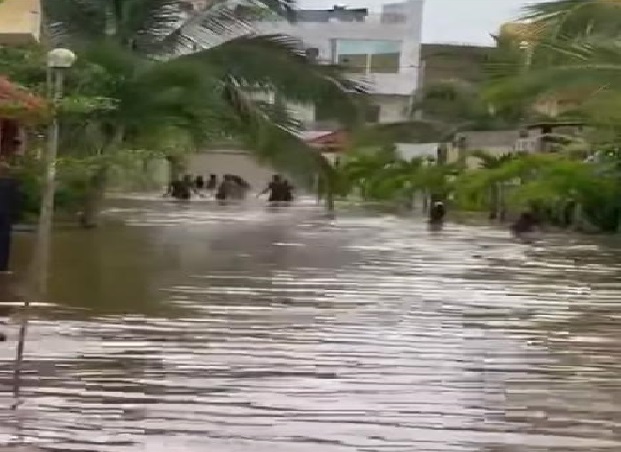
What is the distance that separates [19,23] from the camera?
2127cm

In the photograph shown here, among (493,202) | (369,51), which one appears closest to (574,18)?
(493,202)

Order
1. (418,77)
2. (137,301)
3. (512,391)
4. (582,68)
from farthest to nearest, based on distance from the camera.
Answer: (418,77) < (582,68) < (137,301) < (512,391)

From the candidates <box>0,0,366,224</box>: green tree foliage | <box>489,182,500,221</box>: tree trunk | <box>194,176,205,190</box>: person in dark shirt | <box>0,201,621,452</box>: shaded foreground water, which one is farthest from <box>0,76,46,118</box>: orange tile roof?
<box>194,176,205,190</box>: person in dark shirt

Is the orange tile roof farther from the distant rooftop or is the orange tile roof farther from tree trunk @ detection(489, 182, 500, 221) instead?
the distant rooftop

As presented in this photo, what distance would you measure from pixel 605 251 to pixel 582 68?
385cm

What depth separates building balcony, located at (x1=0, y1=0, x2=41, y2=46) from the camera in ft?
69.0

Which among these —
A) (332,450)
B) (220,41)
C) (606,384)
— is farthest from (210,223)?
(332,450)

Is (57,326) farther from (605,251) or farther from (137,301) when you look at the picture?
(605,251)

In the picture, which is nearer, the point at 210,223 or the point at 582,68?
the point at 582,68

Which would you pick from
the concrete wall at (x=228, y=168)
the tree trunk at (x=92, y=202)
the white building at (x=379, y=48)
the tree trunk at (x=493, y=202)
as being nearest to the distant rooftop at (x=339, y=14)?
the white building at (x=379, y=48)

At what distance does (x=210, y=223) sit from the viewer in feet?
89.0

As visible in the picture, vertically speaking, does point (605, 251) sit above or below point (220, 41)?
below

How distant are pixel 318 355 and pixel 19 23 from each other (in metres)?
13.2

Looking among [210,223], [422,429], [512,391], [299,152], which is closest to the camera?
[422,429]
